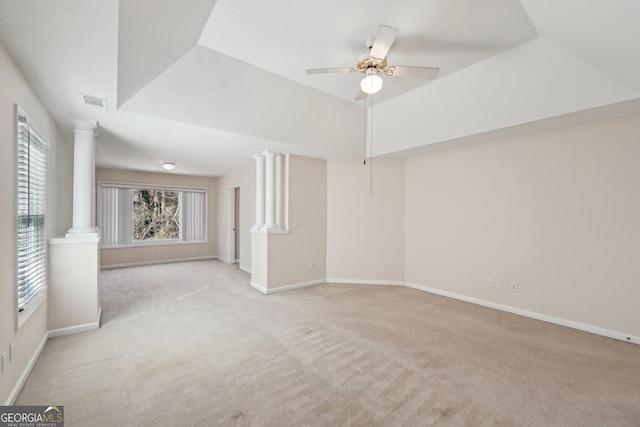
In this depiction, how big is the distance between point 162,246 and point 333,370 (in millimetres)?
6372

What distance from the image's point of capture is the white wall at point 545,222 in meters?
2.94

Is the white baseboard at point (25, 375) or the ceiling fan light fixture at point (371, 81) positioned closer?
→ the white baseboard at point (25, 375)

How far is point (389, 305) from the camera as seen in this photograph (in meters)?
3.93

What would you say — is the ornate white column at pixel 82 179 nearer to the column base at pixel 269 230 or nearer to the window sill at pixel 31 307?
the window sill at pixel 31 307

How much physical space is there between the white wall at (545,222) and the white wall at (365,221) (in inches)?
20.3

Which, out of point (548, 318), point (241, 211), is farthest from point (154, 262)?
point (548, 318)

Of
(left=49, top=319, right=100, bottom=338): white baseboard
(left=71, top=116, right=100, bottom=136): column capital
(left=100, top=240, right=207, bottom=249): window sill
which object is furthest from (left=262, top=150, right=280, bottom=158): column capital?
(left=100, top=240, right=207, bottom=249): window sill

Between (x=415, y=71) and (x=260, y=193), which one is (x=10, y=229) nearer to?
(x=260, y=193)

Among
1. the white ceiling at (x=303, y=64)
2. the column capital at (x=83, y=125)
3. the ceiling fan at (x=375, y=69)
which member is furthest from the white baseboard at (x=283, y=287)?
the ceiling fan at (x=375, y=69)

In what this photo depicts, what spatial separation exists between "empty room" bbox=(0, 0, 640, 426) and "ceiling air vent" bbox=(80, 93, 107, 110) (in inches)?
3.4

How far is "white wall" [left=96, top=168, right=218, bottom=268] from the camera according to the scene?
6.43m

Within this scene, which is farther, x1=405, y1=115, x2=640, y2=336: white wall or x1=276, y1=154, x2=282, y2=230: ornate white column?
x1=276, y1=154, x2=282, y2=230: ornate white column

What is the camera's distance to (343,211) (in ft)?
16.9

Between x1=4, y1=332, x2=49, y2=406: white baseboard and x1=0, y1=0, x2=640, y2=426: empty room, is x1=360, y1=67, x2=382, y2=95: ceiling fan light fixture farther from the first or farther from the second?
x1=4, y1=332, x2=49, y2=406: white baseboard
